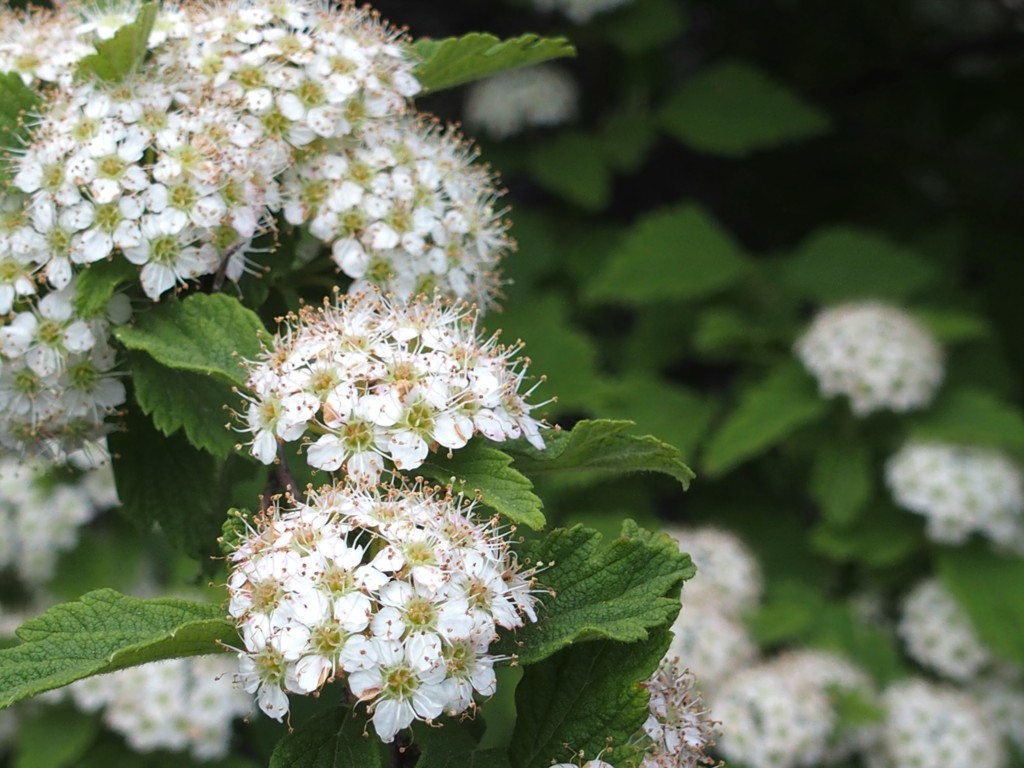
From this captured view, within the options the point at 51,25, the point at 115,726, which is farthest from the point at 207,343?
the point at 115,726

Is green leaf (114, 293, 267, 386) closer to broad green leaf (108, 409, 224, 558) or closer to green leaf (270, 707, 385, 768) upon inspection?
broad green leaf (108, 409, 224, 558)

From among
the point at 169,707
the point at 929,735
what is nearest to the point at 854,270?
the point at 929,735

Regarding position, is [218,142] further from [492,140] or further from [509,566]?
[492,140]

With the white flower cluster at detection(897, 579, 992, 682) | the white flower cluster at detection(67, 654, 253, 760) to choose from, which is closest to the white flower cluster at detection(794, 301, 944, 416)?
the white flower cluster at detection(897, 579, 992, 682)

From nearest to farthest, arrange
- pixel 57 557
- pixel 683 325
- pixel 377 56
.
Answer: pixel 377 56 < pixel 57 557 < pixel 683 325

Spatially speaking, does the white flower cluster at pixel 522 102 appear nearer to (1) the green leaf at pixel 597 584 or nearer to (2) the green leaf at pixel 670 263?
(2) the green leaf at pixel 670 263

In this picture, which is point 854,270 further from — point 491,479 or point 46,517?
point 491,479

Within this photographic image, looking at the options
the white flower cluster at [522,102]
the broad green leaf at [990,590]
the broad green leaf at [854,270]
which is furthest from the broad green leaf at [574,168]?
the broad green leaf at [990,590]
